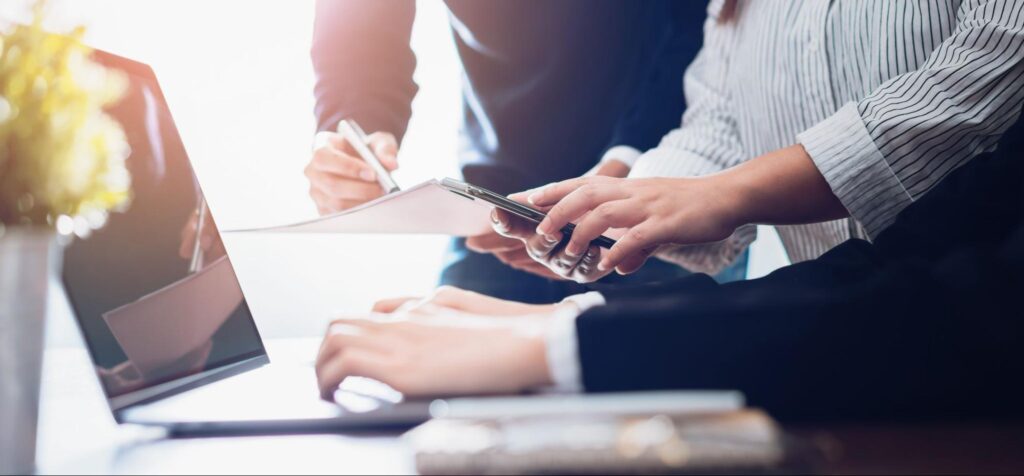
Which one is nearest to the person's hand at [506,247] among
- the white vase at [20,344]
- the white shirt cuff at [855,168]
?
the white shirt cuff at [855,168]

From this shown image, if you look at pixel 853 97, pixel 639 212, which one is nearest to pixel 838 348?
pixel 639 212

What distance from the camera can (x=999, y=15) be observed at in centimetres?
60

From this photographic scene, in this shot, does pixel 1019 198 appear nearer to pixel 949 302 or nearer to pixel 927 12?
pixel 949 302

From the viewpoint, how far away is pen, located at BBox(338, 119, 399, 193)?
0.86 metres

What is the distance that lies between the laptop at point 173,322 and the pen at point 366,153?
312mm

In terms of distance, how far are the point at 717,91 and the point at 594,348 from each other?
857 mm

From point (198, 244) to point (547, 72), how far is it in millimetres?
826

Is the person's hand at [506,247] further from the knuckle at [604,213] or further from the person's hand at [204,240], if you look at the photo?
the person's hand at [204,240]

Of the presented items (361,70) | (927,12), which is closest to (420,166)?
(361,70)

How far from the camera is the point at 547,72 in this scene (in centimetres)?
123

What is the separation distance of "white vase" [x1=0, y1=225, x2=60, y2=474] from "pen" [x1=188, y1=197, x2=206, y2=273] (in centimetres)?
17

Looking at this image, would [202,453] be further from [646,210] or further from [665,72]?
[665,72]

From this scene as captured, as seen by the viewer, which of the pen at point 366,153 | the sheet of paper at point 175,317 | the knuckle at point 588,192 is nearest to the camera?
the sheet of paper at point 175,317

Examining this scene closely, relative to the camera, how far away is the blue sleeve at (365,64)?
116 centimetres
